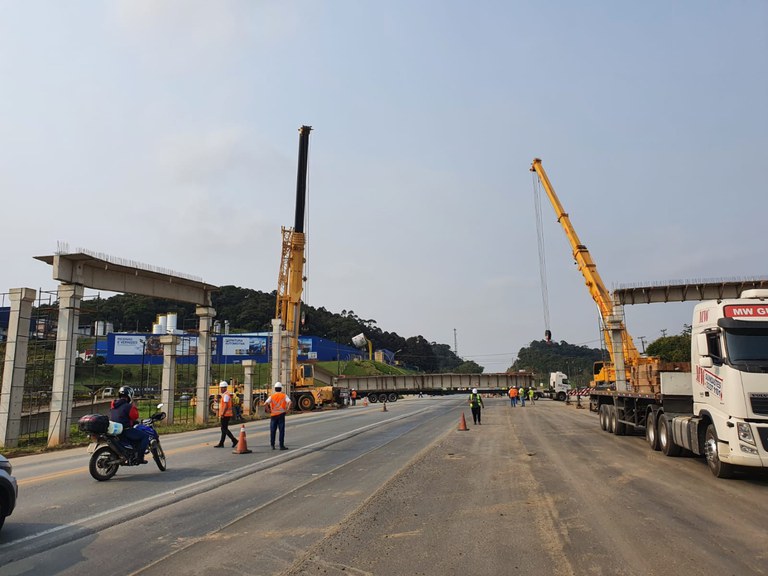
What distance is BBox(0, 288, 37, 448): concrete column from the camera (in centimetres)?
1831

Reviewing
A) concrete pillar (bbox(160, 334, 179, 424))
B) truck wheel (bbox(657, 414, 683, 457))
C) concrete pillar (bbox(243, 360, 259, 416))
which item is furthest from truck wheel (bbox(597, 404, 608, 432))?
concrete pillar (bbox(243, 360, 259, 416))

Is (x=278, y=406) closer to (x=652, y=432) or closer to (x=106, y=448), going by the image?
(x=106, y=448)

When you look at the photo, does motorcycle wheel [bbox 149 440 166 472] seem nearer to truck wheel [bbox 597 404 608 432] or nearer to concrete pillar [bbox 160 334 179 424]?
truck wheel [bbox 597 404 608 432]

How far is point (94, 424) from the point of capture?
10336 mm

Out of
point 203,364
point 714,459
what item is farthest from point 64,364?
point 714,459

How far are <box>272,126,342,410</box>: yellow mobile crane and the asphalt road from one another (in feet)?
94.6

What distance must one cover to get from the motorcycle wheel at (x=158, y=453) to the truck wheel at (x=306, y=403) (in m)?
32.7

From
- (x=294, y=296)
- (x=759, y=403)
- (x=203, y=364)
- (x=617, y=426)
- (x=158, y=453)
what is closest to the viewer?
(x=759, y=403)

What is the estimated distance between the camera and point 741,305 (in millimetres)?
11109

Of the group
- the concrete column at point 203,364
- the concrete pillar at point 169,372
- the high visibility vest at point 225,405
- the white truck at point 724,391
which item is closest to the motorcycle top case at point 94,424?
the high visibility vest at point 225,405

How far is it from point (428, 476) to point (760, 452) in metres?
5.82

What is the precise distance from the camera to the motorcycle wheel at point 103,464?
10562 millimetres

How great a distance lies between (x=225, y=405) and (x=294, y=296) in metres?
26.7

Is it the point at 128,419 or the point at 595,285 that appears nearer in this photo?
the point at 128,419
